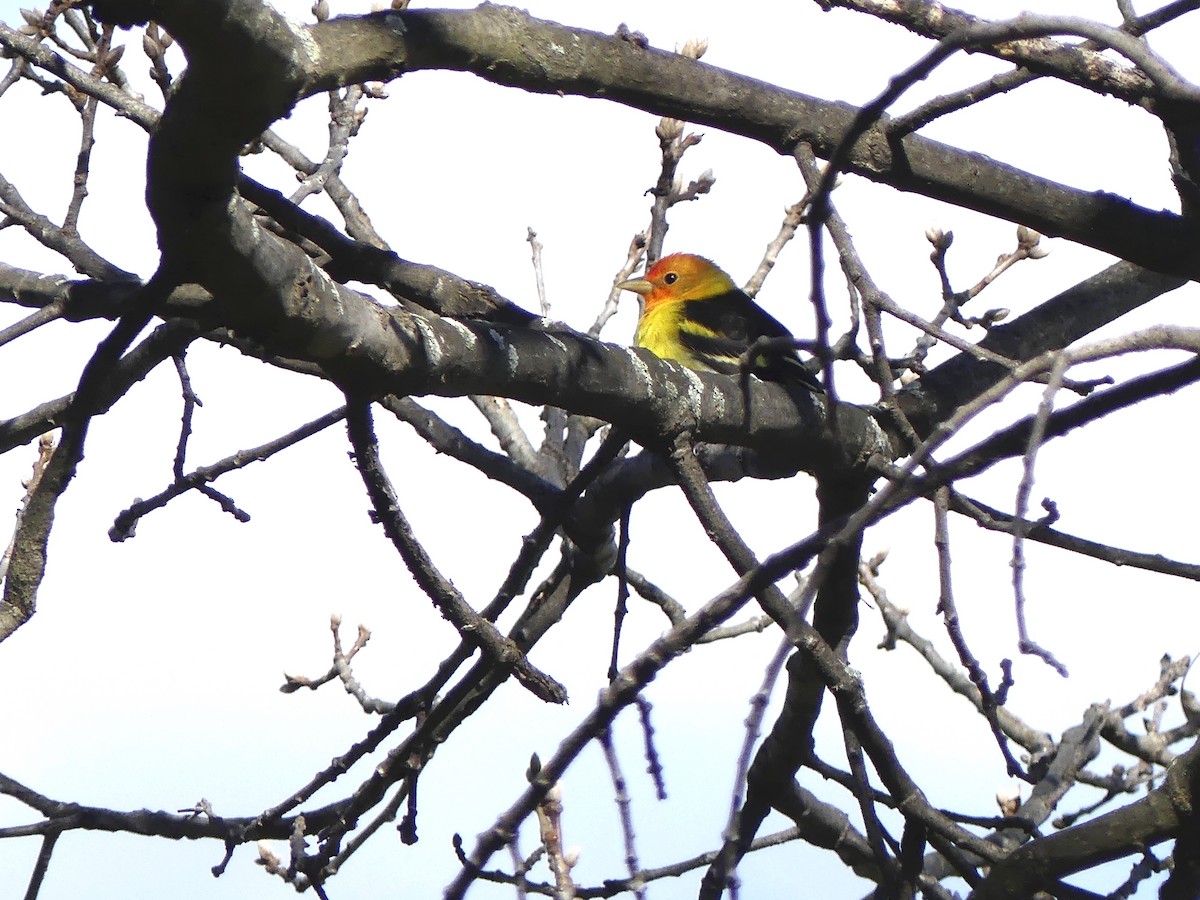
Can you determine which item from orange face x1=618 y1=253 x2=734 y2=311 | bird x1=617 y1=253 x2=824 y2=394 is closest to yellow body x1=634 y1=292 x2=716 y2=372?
bird x1=617 y1=253 x2=824 y2=394

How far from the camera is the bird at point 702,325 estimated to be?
5.28 metres

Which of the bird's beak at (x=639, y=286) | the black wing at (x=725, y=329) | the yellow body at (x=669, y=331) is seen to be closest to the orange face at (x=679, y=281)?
the bird's beak at (x=639, y=286)

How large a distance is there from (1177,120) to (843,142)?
46.3 inches

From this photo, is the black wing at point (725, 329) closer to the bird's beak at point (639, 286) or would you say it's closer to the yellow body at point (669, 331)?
the yellow body at point (669, 331)

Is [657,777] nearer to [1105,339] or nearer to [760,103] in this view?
[1105,339]

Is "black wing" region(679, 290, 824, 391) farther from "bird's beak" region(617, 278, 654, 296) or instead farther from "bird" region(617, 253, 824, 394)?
"bird's beak" region(617, 278, 654, 296)

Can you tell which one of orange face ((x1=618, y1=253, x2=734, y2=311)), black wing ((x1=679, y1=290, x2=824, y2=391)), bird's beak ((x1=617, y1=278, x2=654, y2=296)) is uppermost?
orange face ((x1=618, y1=253, x2=734, y2=311))

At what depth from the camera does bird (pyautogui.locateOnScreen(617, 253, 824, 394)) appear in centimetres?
528

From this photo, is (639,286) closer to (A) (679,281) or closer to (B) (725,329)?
(A) (679,281)

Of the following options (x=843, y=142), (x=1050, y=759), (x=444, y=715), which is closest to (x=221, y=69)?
(x=843, y=142)

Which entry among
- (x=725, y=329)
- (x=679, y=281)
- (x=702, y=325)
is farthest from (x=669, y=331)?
(x=679, y=281)

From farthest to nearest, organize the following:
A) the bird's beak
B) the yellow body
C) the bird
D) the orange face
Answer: the orange face → the bird's beak → the yellow body → the bird

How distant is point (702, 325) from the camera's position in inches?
218

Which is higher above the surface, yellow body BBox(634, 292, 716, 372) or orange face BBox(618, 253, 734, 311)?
orange face BBox(618, 253, 734, 311)
